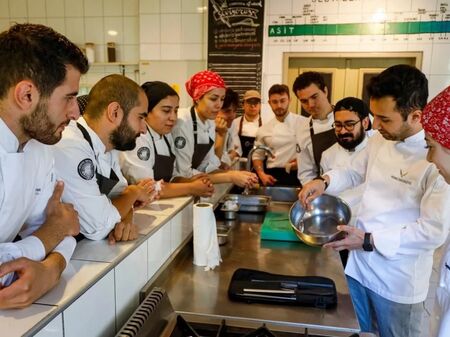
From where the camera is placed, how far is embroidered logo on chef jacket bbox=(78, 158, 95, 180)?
1057 mm

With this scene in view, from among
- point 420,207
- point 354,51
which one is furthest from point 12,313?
point 354,51

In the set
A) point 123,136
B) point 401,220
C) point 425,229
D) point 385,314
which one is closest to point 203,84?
point 123,136

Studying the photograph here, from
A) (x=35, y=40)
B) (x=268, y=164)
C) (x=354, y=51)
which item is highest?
(x=354, y=51)

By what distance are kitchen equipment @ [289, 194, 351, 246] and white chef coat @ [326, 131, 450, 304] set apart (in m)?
0.10

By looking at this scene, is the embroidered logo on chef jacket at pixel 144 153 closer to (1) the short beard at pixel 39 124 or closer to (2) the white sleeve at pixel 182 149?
(2) the white sleeve at pixel 182 149

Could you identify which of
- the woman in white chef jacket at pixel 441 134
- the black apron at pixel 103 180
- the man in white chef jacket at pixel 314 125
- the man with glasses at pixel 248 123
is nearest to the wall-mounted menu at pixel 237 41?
the man with glasses at pixel 248 123

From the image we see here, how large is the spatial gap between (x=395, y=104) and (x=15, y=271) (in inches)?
51.0

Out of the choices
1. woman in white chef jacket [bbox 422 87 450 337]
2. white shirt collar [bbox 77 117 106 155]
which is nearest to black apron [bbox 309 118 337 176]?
woman in white chef jacket [bbox 422 87 450 337]

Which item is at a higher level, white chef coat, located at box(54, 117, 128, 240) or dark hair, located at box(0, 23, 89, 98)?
dark hair, located at box(0, 23, 89, 98)

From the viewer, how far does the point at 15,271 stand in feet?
2.38

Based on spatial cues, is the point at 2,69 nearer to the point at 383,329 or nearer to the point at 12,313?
the point at 12,313

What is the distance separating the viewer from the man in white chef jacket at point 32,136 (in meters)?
0.78

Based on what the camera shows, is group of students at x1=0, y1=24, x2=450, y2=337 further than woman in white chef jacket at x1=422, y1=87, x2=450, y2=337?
No

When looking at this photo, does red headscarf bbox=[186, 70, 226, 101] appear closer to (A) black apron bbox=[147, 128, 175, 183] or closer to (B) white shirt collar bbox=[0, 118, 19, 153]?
(A) black apron bbox=[147, 128, 175, 183]
